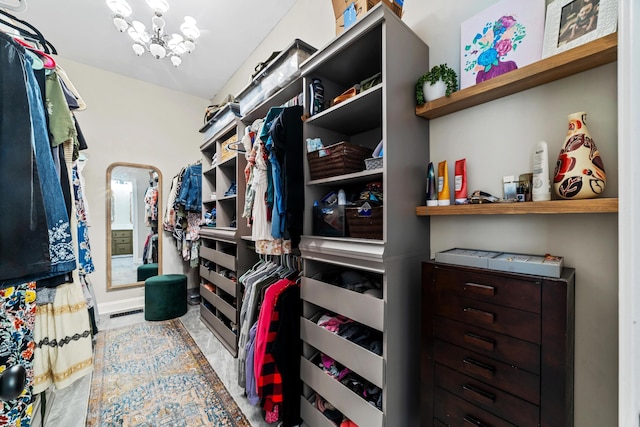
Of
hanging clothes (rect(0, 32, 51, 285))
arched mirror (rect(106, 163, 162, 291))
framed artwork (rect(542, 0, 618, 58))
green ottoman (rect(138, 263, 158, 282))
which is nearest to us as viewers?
hanging clothes (rect(0, 32, 51, 285))

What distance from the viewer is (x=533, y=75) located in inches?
36.9

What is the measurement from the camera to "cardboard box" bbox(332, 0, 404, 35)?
4.08 feet

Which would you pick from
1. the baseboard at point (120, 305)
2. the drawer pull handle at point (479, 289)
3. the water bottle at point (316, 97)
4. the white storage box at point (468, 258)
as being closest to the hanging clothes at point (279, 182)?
the water bottle at point (316, 97)

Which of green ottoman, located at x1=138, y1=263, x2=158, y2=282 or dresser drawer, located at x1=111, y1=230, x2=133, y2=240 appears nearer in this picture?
dresser drawer, located at x1=111, y1=230, x2=133, y2=240

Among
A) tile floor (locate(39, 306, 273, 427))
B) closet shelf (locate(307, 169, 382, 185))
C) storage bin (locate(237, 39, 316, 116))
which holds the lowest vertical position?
tile floor (locate(39, 306, 273, 427))

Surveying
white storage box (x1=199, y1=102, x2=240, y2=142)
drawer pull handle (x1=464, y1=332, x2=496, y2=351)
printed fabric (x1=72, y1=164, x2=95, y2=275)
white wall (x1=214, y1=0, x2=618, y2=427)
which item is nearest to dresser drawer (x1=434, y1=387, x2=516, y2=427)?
drawer pull handle (x1=464, y1=332, x2=496, y2=351)

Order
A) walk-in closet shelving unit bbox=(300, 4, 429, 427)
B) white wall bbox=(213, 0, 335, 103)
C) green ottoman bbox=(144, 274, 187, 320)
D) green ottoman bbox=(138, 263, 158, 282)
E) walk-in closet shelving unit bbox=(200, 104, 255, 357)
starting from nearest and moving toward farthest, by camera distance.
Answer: walk-in closet shelving unit bbox=(300, 4, 429, 427), white wall bbox=(213, 0, 335, 103), walk-in closet shelving unit bbox=(200, 104, 255, 357), green ottoman bbox=(144, 274, 187, 320), green ottoman bbox=(138, 263, 158, 282)

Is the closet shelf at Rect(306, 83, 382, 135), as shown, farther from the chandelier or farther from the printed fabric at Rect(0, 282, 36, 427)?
the chandelier

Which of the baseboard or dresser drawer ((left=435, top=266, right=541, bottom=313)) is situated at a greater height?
dresser drawer ((left=435, top=266, right=541, bottom=313))

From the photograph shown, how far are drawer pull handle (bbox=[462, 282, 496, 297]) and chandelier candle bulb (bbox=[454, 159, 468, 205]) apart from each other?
37cm

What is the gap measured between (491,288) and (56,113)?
180 cm

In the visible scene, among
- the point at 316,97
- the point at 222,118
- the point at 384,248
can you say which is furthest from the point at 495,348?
the point at 222,118

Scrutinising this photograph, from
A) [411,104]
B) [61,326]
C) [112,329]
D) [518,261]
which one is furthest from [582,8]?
[112,329]

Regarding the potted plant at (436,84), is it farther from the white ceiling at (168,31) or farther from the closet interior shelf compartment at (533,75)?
the white ceiling at (168,31)
